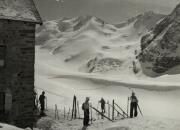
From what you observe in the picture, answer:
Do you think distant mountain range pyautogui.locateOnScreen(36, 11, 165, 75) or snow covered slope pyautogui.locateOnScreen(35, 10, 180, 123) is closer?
snow covered slope pyautogui.locateOnScreen(35, 10, 180, 123)

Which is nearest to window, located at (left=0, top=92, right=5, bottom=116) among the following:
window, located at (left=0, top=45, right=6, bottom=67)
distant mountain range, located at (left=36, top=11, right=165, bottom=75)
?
window, located at (left=0, top=45, right=6, bottom=67)

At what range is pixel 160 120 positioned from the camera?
1644 cm

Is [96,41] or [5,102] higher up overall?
Result: [96,41]

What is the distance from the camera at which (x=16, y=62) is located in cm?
1733

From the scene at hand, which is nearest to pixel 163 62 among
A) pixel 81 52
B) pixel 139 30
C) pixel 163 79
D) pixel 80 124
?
pixel 163 79

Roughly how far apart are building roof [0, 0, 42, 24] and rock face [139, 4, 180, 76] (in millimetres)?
51842

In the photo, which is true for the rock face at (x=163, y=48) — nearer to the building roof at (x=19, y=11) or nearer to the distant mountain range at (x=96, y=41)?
the distant mountain range at (x=96, y=41)

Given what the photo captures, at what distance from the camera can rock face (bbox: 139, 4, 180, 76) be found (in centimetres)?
6880

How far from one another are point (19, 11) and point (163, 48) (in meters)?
58.6

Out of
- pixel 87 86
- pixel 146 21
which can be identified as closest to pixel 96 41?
pixel 146 21

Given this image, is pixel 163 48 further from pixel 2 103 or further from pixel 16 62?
pixel 2 103

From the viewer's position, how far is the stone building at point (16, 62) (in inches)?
671

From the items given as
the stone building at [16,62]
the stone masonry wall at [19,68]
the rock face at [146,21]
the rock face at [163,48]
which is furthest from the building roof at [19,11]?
the rock face at [146,21]

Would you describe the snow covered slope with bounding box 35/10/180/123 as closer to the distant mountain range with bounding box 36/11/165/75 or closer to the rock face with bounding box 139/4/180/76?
the distant mountain range with bounding box 36/11/165/75
